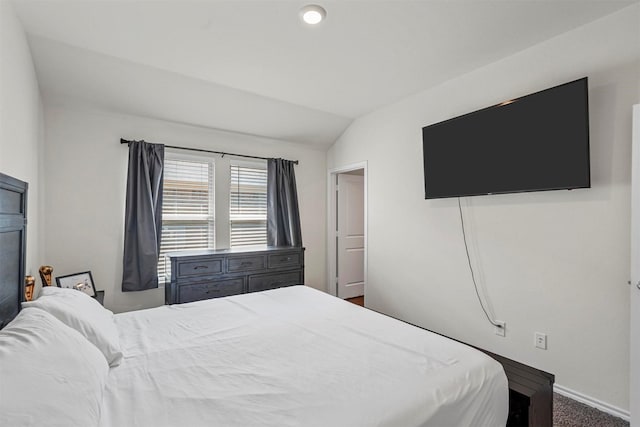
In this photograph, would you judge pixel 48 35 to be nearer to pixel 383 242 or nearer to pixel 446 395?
pixel 446 395

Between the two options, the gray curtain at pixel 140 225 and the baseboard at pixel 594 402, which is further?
the gray curtain at pixel 140 225

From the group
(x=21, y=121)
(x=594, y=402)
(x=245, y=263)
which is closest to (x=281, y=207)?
(x=245, y=263)

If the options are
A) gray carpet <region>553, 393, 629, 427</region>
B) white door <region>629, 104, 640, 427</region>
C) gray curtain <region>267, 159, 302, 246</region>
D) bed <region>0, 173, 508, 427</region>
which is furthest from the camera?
gray curtain <region>267, 159, 302, 246</region>

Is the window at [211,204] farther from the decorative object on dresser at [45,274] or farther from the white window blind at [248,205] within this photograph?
the decorative object on dresser at [45,274]

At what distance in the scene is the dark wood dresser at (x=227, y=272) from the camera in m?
3.14

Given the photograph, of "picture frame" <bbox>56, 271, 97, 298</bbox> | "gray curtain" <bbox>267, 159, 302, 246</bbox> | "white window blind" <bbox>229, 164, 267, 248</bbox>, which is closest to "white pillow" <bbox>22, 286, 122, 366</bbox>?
"picture frame" <bbox>56, 271, 97, 298</bbox>

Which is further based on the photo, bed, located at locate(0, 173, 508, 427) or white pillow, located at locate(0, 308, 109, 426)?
bed, located at locate(0, 173, 508, 427)

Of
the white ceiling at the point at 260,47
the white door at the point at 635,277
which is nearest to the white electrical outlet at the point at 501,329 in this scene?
the white door at the point at 635,277

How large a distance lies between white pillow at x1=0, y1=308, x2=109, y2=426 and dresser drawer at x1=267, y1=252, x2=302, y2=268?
2.43 meters

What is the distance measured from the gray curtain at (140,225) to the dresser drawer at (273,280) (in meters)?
1.05

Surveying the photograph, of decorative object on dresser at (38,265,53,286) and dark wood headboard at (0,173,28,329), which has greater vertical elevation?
dark wood headboard at (0,173,28,329)

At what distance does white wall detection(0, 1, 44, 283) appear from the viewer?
165cm

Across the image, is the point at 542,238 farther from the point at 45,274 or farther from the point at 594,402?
the point at 45,274

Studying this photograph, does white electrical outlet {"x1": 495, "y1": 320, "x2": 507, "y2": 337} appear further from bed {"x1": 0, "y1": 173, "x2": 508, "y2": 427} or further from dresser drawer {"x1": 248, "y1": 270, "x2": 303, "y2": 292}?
dresser drawer {"x1": 248, "y1": 270, "x2": 303, "y2": 292}
